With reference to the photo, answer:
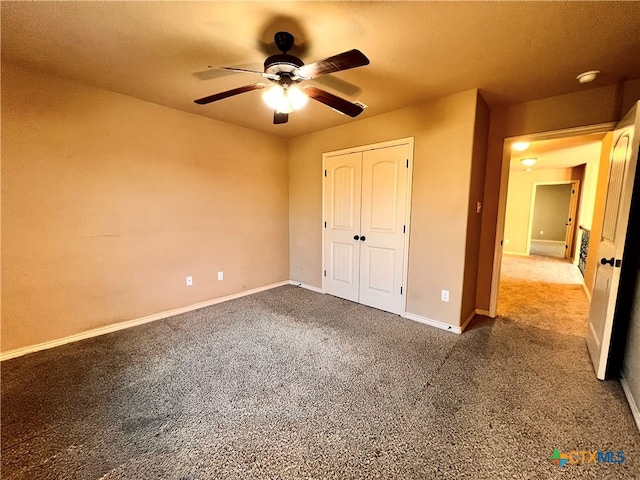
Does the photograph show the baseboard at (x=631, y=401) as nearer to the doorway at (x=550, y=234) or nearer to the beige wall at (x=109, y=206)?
the doorway at (x=550, y=234)

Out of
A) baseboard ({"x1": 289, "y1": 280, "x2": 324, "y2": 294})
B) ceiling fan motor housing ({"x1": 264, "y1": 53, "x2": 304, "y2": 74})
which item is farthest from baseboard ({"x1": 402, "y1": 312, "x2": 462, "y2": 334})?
ceiling fan motor housing ({"x1": 264, "y1": 53, "x2": 304, "y2": 74})

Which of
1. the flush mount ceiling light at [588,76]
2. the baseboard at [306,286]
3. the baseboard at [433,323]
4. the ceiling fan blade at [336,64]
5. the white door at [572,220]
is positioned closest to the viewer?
the ceiling fan blade at [336,64]

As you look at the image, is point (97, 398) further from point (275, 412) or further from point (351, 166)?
point (351, 166)

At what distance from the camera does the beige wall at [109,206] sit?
224cm

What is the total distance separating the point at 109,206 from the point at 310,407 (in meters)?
2.74

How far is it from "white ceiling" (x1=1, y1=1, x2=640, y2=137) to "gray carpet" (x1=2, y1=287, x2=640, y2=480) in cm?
244

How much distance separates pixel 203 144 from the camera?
10.9ft

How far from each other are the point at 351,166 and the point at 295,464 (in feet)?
10.3

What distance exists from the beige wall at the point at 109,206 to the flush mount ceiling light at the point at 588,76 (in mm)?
3561

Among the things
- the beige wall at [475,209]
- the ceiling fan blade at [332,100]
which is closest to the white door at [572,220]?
the beige wall at [475,209]

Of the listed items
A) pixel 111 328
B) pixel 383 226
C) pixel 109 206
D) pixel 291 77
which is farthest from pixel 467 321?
pixel 109 206

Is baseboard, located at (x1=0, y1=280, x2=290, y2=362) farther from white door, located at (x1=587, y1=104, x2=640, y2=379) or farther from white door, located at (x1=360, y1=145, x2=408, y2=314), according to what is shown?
white door, located at (x1=587, y1=104, x2=640, y2=379)

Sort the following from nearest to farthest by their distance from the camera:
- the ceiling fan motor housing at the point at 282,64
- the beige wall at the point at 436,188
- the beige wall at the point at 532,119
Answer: the ceiling fan motor housing at the point at 282,64
the beige wall at the point at 532,119
the beige wall at the point at 436,188

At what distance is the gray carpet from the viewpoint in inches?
52.5
